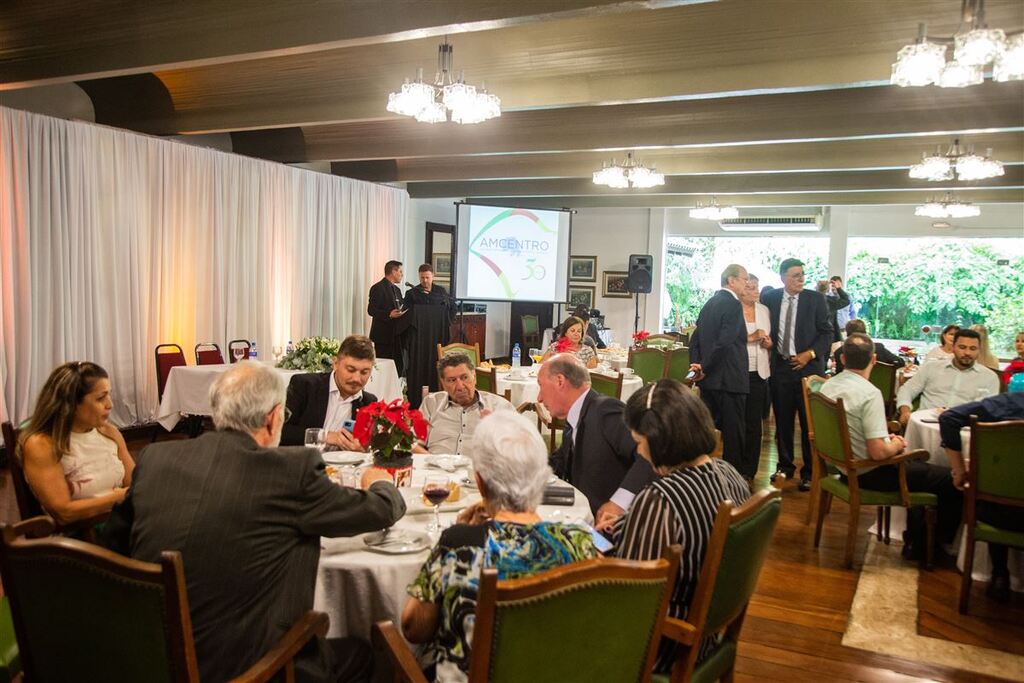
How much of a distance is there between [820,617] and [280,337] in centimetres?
734

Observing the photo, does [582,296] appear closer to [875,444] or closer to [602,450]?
[875,444]

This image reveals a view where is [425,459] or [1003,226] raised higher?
[1003,226]

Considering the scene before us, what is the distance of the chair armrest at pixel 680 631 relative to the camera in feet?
6.19

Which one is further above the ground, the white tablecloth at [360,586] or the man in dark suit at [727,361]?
the man in dark suit at [727,361]

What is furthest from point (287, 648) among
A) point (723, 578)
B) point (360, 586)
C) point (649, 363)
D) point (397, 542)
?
point (649, 363)

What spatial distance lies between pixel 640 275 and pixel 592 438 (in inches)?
419

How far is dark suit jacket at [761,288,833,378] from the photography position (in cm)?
609

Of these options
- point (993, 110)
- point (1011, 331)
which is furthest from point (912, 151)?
point (1011, 331)

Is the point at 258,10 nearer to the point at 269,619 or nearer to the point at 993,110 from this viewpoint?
the point at 269,619

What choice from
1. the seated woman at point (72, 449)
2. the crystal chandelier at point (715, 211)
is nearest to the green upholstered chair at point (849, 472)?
the seated woman at point (72, 449)

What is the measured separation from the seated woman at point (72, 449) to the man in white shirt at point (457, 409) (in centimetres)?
142

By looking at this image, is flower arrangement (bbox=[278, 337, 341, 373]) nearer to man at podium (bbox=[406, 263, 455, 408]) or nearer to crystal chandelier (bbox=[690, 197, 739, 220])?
man at podium (bbox=[406, 263, 455, 408])

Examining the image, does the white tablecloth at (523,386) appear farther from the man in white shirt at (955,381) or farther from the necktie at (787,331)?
the man in white shirt at (955,381)

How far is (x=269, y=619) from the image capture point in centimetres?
178
